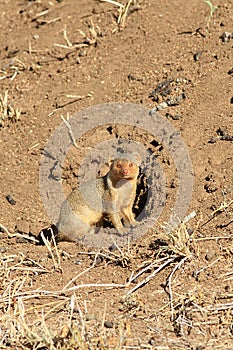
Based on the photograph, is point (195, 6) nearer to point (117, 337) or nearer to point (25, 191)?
point (25, 191)

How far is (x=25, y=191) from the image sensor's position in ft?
21.4

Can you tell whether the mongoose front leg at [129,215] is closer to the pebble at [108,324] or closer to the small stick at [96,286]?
the small stick at [96,286]

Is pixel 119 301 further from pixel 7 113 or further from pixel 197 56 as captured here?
pixel 7 113

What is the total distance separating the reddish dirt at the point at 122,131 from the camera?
4.61 meters

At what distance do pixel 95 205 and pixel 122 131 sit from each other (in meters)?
0.86

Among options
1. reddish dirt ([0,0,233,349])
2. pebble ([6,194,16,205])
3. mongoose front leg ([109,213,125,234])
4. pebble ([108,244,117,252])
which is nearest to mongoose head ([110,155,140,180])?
reddish dirt ([0,0,233,349])

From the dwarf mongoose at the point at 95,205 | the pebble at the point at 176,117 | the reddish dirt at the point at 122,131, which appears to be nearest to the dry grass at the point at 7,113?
the reddish dirt at the point at 122,131

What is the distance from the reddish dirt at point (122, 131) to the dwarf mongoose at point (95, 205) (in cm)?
27

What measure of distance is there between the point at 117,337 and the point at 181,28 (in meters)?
3.91

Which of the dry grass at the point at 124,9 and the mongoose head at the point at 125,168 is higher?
the dry grass at the point at 124,9

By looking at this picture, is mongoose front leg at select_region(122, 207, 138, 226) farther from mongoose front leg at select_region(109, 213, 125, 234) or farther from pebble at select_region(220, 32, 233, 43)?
pebble at select_region(220, 32, 233, 43)

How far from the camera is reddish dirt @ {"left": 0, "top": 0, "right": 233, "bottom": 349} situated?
4609 mm

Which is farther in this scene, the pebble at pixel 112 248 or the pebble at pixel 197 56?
the pebble at pixel 197 56

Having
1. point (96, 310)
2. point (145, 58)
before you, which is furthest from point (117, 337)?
point (145, 58)
